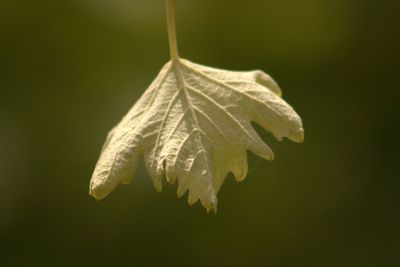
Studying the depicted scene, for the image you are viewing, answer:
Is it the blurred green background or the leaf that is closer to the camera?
the leaf

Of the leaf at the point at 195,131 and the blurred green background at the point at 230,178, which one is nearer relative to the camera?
the leaf at the point at 195,131

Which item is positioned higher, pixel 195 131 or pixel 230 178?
pixel 195 131

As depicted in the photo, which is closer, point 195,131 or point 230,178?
point 195,131
